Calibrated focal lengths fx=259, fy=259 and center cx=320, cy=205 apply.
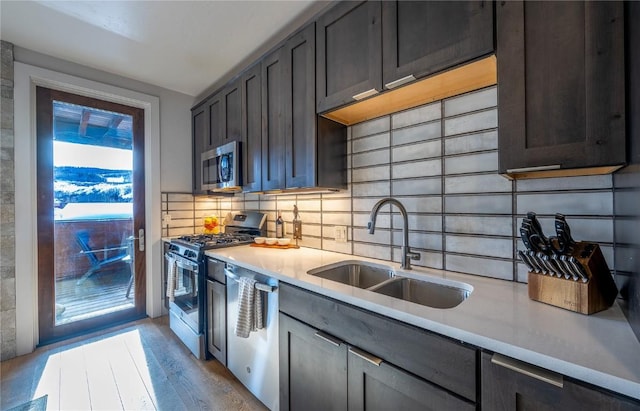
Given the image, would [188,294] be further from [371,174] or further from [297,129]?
[371,174]

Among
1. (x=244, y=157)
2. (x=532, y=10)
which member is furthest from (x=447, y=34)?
(x=244, y=157)

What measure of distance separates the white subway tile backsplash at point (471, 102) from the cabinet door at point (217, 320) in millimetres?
1746

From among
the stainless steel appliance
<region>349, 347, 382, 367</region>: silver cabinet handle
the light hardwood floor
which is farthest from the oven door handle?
<region>349, 347, 382, 367</region>: silver cabinet handle

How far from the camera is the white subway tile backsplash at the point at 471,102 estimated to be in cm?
119

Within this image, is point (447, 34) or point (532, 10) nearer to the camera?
point (532, 10)

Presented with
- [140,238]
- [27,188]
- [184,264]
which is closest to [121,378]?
[184,264]

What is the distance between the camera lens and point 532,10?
0.87 meters

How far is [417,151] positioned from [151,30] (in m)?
2.05

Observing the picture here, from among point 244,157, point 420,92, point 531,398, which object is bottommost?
point 531,398

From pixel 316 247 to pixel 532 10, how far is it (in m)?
1.69

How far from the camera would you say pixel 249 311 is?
1.46 metres

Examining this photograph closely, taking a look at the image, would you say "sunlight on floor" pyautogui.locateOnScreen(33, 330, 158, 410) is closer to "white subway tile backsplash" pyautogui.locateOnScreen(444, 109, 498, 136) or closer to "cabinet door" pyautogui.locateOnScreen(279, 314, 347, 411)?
"cabinet door" pyautogui.locateOnScreen(279, 314, 347, 411)

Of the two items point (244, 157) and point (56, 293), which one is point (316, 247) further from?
point (56, 293)

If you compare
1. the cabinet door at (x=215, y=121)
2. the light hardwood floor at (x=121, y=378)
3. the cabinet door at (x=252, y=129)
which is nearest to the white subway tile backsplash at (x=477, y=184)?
the cabinet door at (x=252, y=129)
